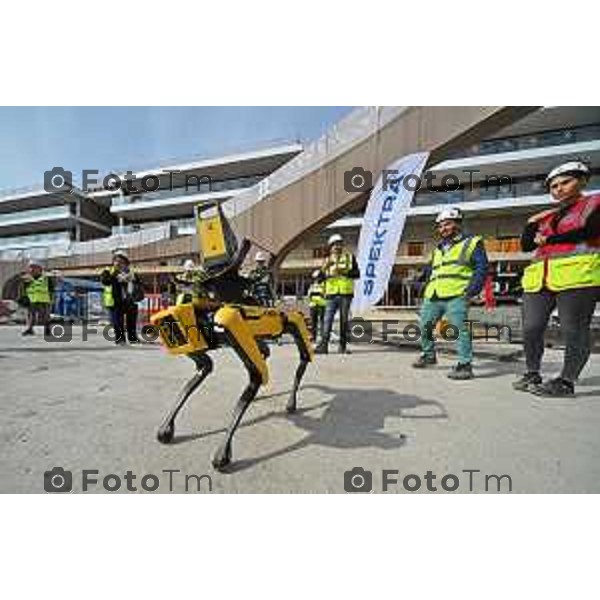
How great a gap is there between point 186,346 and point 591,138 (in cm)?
2929

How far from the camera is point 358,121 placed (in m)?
7.30

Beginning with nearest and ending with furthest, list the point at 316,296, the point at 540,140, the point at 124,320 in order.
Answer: the point at 124,320
the point at 316,296
the point at 540,140

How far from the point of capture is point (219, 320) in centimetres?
196

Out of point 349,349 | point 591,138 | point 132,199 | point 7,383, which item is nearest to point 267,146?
point 132,199

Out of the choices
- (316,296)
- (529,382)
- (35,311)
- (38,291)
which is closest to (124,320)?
(38,291)

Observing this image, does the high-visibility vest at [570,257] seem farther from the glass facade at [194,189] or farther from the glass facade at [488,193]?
the glass facade at [194,189]

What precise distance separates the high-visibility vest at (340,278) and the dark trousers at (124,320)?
142 inches

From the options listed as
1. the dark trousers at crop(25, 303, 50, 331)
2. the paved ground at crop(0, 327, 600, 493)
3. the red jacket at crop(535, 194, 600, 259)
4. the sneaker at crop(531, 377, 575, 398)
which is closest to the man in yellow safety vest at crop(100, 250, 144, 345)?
the dark trousers at crop(25, 303, 50, 331)

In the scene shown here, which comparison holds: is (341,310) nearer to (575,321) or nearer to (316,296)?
(316,296)

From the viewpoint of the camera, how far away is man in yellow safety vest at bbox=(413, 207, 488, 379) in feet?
12.9

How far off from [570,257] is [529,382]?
3.50 feet

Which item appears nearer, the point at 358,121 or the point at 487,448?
the point at 487,448

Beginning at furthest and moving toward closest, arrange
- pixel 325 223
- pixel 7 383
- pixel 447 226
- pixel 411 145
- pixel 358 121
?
pixel 325 223 < pixel 358 121 < pixel 411 145 < pixel 447 226 < pixel 7 383

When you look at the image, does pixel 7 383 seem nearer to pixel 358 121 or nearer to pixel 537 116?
pixel 358 121
